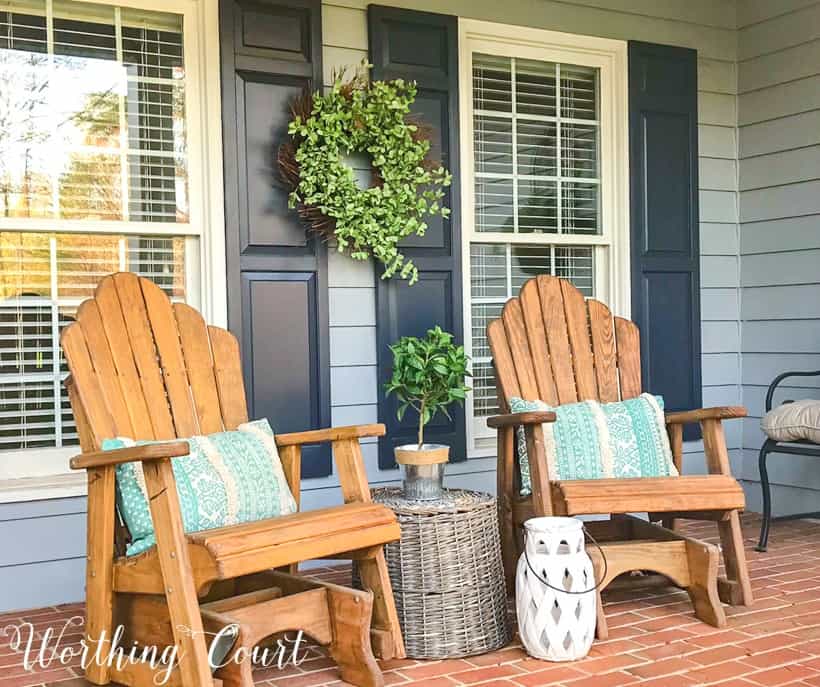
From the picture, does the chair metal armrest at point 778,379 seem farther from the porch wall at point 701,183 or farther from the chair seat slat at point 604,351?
the chair seat slat at point 604,351

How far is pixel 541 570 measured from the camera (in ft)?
9.77

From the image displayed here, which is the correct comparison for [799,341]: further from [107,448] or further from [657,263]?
[107,448]

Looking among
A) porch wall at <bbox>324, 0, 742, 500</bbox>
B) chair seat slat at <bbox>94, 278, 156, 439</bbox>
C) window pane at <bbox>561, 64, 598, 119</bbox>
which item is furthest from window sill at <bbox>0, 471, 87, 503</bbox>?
window pane at <bbox>561, 64, 598, 119</bbox>

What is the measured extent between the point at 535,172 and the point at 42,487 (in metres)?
2.58

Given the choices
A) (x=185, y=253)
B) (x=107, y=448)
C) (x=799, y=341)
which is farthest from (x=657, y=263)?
(x=107, y=448)

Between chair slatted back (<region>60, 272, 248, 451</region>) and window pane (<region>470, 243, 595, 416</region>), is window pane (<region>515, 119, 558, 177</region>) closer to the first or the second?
window pane (<region>470, 243, 595, 416</region>)

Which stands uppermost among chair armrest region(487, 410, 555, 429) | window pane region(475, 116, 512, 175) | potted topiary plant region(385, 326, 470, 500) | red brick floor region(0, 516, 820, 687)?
window pane region(475, 116, 512, 175)

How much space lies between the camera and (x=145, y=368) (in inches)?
124

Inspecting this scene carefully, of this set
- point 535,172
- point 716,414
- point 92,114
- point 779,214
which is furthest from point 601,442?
point 92,114

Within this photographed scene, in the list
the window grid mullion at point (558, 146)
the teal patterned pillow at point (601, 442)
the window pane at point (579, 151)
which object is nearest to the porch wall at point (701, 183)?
the window grid mullion at point (558, 146)

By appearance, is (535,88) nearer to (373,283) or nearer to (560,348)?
(373,283)

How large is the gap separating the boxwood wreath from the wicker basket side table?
136 cm

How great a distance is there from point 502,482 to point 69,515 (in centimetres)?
161

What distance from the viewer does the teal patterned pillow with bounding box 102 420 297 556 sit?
2.83 m
